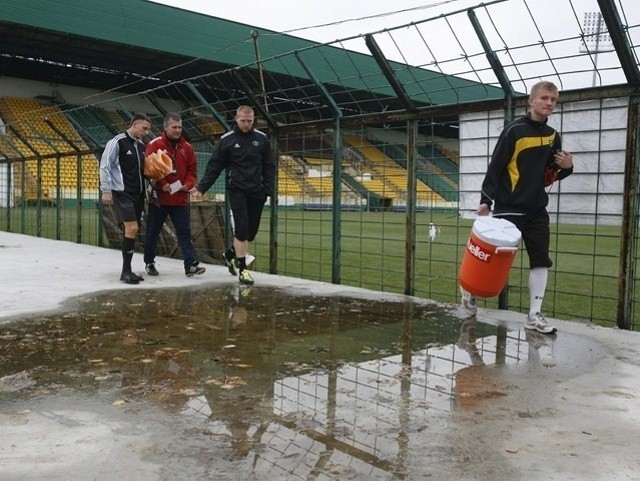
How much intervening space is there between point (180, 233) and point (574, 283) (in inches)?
197

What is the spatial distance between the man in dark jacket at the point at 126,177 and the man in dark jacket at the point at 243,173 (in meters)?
0.72

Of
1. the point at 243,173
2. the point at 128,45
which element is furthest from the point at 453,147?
the point at 128,45

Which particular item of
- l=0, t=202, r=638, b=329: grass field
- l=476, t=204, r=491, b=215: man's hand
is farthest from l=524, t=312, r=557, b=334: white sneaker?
l=476, t=204, r=491, b=215: man's hand

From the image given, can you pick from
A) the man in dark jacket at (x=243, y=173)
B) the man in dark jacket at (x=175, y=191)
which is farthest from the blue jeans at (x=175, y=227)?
the man in dark jacket at (x=243, y=173)

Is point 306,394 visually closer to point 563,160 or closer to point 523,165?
point 523,165

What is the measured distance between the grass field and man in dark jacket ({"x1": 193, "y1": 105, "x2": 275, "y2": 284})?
0.86 m

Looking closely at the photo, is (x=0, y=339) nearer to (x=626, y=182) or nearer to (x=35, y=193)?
(x=626, y=182)

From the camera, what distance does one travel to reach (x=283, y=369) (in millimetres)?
3523

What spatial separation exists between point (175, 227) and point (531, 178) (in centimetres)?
424

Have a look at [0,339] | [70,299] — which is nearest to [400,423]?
[0,339]

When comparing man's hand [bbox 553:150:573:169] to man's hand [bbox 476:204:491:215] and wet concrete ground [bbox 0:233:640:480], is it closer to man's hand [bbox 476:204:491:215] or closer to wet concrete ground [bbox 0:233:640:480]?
man's hand [bbox 476:204:491:215]

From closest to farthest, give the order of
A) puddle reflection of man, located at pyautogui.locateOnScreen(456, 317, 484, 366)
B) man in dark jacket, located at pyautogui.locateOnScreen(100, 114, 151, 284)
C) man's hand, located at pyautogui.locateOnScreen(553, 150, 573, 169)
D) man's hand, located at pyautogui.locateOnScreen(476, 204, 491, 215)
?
puddle reflection of man, located at pyautogui.locateOnScreen(456, 317, 484, 366) < man's hand, located at pyautogui.locateOnScreen(553, 150, 573, 169) < man's hand, located at pyautogui.locateOnScreen(476, 204, 491, 215) < man in dark jacket, located at pyautogui.locateOnScreen(100, 114, 151, 284)

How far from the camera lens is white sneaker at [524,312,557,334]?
450cm

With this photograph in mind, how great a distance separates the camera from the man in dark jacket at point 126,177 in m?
6.82
